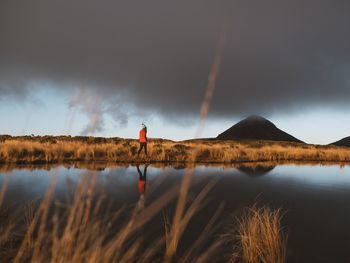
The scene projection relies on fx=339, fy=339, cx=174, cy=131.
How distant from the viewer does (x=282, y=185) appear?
1453 centimetres

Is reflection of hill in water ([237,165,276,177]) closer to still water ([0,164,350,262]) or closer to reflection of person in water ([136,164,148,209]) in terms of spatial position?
still water ([0,164,350,262])

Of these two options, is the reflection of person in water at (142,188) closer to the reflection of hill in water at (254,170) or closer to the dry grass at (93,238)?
the dry grass at (93,238)

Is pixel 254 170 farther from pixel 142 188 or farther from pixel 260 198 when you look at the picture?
pixel 142 188

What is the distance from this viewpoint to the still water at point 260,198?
609 cm

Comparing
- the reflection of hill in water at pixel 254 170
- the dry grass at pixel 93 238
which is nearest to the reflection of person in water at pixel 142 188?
the dry grass at pixel 93 238

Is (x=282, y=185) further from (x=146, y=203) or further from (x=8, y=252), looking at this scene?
(x=8, y=252)

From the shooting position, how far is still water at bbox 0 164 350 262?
20.0 ft

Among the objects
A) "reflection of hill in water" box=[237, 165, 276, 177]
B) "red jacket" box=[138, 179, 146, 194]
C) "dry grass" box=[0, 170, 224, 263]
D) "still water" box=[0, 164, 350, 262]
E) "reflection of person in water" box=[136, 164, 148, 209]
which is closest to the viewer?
"dry grass" box=[0, 170, 224, 263]

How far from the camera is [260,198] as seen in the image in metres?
11.0

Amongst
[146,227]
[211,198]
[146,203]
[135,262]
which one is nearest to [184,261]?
[135,262]

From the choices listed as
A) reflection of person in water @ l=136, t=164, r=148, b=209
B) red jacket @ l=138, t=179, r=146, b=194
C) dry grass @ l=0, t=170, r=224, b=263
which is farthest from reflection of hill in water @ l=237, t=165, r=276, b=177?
dry grass @ l=0, t=170, r=224, b=263

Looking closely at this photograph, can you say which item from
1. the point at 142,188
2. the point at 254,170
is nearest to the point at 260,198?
the point at 142,188

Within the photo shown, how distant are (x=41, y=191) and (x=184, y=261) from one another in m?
7.28

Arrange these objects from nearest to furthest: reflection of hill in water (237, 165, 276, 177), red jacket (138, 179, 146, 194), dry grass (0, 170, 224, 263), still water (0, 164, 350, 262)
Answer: dry grass (0, 170, 224, 263) → still water (0, 164, 350, 262) → red jacket (138, 179, 146, 194) → reflection of hill in water (237, 165, 276, 177)
